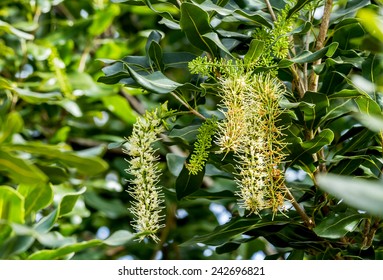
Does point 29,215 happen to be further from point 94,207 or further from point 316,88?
point 94,207

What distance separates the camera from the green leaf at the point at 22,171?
688 mm

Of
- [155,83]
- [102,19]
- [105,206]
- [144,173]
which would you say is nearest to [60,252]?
[144,173]

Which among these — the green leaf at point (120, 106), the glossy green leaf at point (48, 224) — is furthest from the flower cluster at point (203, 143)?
the green leaf at point (120, 106)

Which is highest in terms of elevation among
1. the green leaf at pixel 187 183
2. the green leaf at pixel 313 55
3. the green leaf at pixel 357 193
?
the green leaf at pixel 313 55

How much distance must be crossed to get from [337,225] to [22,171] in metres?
0.48

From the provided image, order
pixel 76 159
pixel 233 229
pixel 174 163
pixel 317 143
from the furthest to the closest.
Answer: pixel 174 163, pixel 233 229, pixel 317 143, pixel 76 159

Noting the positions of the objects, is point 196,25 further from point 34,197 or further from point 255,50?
point 34,197

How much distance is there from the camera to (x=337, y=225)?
0.94 meters

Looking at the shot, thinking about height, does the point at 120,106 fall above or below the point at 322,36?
above

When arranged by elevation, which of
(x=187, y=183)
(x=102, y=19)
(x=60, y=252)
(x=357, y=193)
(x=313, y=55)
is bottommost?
(x=357, y=193)

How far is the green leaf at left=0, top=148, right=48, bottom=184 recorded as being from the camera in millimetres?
688

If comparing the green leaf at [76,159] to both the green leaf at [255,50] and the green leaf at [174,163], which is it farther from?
the green leaf at [174,163]

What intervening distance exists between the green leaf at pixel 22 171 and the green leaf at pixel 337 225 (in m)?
0.43

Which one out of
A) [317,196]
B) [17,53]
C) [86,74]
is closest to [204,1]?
[317,196]
